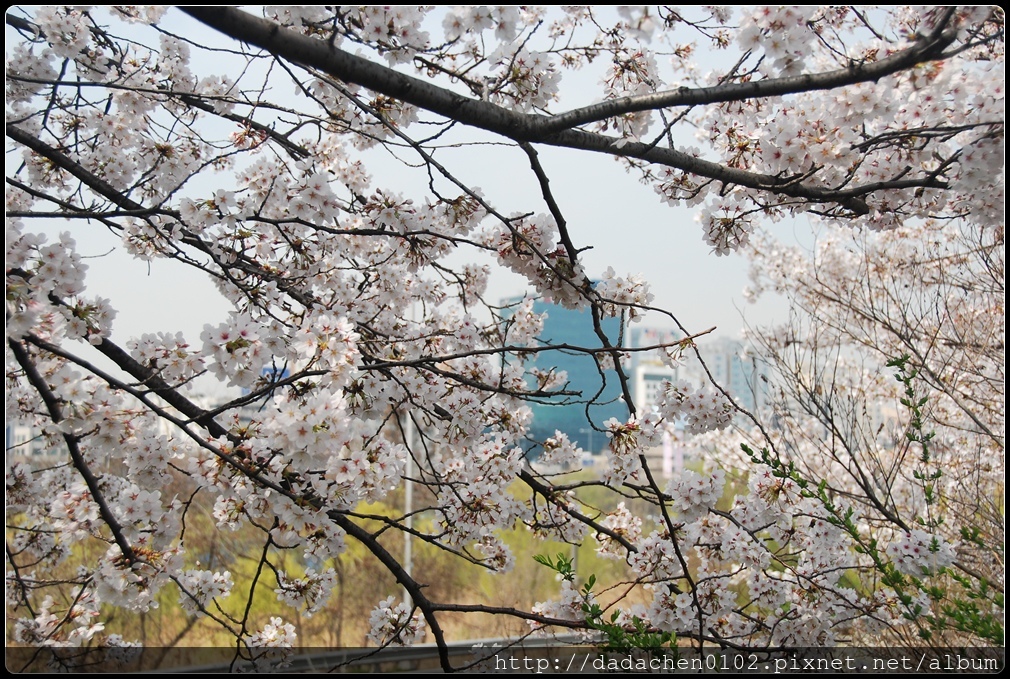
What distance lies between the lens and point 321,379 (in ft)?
4.88

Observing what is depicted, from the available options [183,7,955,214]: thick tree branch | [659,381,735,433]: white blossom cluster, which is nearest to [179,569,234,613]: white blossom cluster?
[659,381,735,433]: white blossom cluster

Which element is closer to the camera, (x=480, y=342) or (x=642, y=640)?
(x=642, y=640)

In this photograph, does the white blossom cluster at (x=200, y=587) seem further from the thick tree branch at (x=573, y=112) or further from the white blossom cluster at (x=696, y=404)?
the thick tree branch at (x=573, y=112)

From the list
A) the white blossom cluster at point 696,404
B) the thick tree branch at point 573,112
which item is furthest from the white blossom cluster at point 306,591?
the thick tree branch at point 573,112

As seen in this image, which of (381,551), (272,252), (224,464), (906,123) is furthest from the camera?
(272,252)

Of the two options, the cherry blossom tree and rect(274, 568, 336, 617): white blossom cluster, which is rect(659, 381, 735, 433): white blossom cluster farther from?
rect(274, 568, 336, 617): white blossom cluster

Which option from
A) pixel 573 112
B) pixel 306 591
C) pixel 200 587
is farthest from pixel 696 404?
pixel 200 587

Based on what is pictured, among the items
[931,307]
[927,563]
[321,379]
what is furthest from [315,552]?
[931,307]

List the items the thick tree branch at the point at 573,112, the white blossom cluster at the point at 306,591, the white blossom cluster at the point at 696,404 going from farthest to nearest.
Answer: the white blossom cluster at the point at 306,591
the white blossom cluster at the point at 696,404
the thick tree branch at the point at 573,112

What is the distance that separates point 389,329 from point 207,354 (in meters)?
1.48

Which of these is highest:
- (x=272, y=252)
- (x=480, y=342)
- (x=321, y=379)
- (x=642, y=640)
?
(x=272, y=252)

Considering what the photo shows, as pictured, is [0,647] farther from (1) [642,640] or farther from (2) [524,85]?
(2) [524,85]

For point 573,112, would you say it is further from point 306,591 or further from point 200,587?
point 200,587

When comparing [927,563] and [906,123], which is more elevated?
[906,123]
